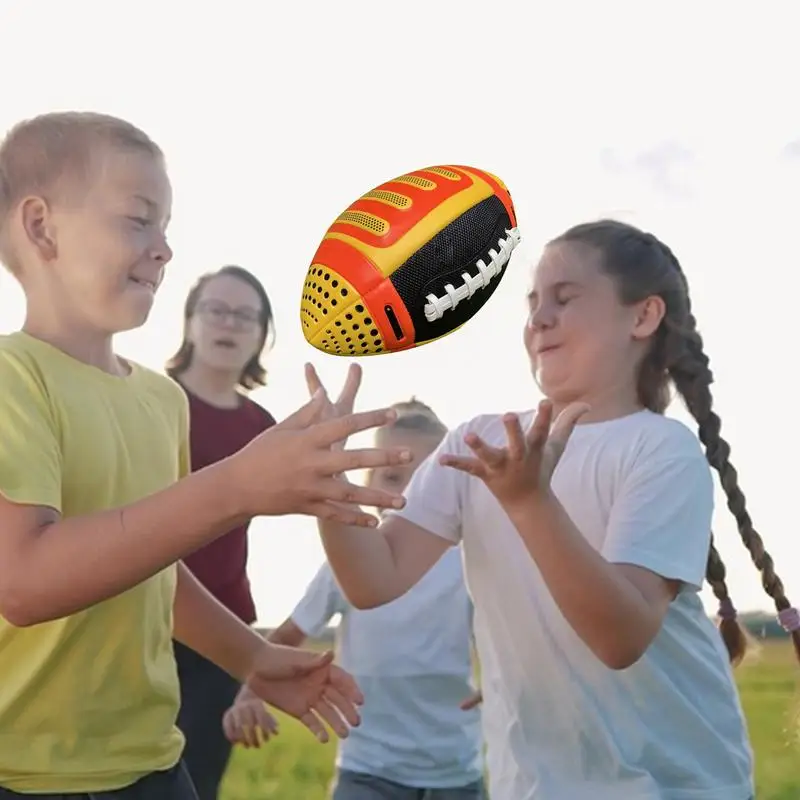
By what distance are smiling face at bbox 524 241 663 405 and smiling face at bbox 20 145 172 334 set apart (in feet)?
3.32

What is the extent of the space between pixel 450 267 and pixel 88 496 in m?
0.90

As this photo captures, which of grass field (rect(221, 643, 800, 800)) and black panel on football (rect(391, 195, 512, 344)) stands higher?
black panel on football (rect(391, 195, 512, 344))

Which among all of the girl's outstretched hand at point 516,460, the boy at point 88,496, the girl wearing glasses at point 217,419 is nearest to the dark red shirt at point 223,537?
the girl wearing glasses at point 217,419

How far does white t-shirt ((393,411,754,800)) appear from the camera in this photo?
2.83 metres

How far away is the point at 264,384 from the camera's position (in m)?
5.42

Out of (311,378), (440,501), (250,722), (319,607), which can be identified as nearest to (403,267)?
(311,378)

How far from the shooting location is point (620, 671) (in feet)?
9.51

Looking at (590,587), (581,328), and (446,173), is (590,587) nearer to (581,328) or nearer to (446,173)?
(581,328)

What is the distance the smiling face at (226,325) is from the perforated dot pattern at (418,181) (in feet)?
7.51

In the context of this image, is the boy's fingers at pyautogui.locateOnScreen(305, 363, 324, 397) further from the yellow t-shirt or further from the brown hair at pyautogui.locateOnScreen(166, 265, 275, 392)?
the brown hair at pyautogui.locateOnScreen(166, 265, 275, 392)

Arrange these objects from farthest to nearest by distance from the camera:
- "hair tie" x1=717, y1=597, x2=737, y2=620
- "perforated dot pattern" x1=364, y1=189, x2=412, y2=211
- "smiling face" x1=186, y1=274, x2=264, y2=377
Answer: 1. "smiling face" x1=186, y1=274, x2=264, y2=377
2. "hair tie" x1=717, y1=597, x2=737, y2=620
3. "perforated dot pattern" x1=364, y1=189, x2=412, y2=211

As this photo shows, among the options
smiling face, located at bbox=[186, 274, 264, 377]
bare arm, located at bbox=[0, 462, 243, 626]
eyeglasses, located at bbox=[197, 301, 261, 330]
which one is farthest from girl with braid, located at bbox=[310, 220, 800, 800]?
eyeglasses, located at bbox=[197, 301, 261, 330]

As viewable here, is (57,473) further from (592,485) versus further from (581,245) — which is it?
(581,245)

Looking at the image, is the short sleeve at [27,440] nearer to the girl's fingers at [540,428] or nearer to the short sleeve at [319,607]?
the girl's fingers at [540,428]
